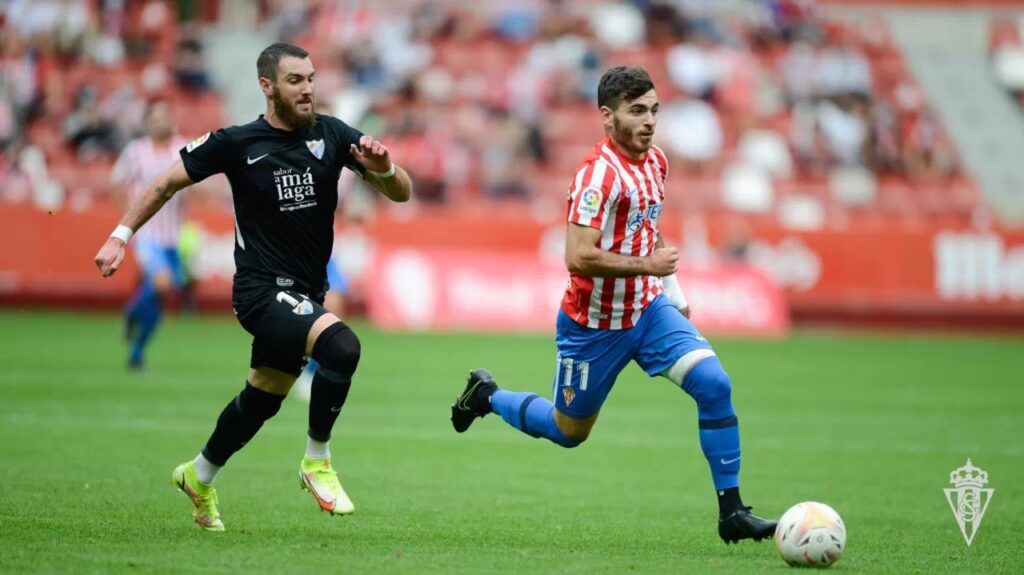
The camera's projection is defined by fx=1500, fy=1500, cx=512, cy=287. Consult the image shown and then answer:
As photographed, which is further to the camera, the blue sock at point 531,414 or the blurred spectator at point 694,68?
the blurred spectator at point 694,68

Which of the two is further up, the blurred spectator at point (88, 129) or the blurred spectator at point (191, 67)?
the blurred spectator at point (191, 67)

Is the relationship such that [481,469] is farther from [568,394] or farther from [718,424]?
[718,424]

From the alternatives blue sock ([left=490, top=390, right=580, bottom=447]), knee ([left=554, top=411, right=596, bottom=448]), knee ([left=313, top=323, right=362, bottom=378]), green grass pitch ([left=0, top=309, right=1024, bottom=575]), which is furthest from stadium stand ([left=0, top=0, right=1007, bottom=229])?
knee ([left=313, top=323, right=362, bottom=378])

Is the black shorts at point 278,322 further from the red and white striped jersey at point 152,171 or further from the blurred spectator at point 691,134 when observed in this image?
the blurred spectator at point 691,134

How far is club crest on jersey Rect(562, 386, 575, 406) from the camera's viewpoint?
27.4 ft

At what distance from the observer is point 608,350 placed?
26.9 ft

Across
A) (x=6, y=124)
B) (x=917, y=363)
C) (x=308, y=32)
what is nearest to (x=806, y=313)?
(x=917, y=363)

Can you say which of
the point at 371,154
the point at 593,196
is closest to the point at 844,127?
the point at 593,196

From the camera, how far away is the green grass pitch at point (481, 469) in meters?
7.39

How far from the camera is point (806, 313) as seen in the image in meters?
25.6

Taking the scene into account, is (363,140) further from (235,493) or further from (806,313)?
(806,313)

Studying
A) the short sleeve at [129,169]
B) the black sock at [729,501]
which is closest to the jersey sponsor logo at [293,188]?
the black sock at [729,501]

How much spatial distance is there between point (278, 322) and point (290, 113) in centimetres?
114

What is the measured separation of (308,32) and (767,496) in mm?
22010
